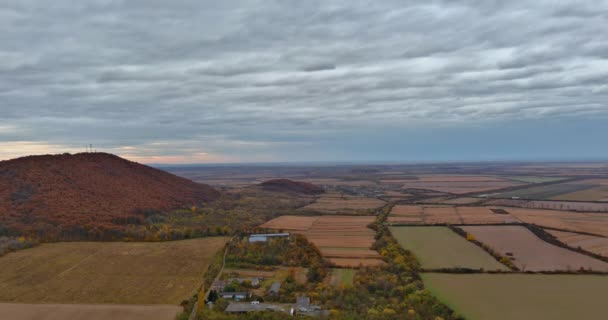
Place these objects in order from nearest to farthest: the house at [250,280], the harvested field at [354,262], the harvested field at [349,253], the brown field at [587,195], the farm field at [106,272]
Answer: the farm field at [106,272] → the house at [250,280] → the harvested field at [354,262] → the harvested field at [349,253] → the brown field at [587,195]

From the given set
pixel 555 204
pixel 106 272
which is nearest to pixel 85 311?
pixel 106 272

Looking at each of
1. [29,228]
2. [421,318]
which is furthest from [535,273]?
[29,228]

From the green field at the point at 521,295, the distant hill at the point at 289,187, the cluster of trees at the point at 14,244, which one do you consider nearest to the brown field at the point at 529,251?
the green field at the point at 521,295

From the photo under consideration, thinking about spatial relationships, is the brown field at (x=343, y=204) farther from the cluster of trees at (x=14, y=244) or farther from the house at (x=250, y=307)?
the house at (x=250, y=307)

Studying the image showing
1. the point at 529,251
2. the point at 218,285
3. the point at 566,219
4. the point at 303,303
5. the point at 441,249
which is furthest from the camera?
the point at 566,219

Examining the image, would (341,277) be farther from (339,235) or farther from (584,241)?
(584,241)

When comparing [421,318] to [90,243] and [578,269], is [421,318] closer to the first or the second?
[578,269]
